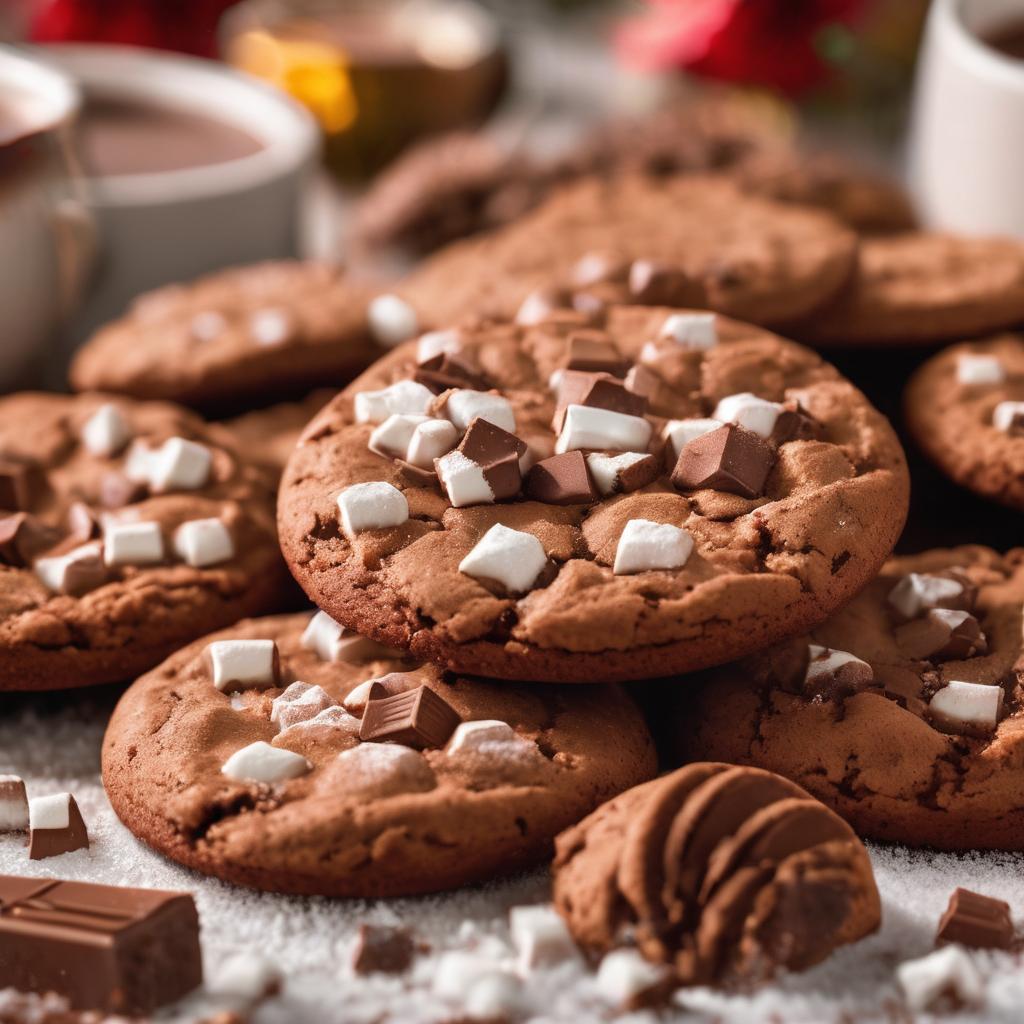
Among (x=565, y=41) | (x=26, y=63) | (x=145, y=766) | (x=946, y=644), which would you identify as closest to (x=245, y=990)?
(x=145, y=766)

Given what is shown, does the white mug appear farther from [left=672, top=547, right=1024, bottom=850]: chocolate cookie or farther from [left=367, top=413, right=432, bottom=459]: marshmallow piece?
[left=367, top=413, right=432, bottom=459]: marshmallow piece

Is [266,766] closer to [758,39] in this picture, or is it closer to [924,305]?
[924,305]

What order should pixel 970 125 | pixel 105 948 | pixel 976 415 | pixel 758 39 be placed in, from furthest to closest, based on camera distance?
pixel 758 39, pixel 970 125, pixel 976 415, pixel 105 948

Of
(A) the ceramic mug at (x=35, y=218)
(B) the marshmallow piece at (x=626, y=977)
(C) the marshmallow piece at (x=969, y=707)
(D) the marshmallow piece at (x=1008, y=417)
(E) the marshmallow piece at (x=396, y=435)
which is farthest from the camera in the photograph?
(A) the ceramic mug at (x=35, y=218)

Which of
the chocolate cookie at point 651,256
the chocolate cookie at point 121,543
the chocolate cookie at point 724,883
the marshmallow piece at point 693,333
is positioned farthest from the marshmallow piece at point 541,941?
the chocolate cookie at point 651,256

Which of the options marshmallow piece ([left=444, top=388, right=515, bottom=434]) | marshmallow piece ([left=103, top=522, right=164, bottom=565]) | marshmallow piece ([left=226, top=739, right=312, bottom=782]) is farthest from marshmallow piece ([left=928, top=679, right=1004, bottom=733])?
marshmallow piece ([left=103, top=522, right=164, bottom=565])

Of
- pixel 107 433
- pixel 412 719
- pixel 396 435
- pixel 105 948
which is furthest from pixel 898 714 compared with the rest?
pixel 107 433

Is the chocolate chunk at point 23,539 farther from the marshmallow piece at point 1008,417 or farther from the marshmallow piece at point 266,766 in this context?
the marshmallow piece at point 1008,417

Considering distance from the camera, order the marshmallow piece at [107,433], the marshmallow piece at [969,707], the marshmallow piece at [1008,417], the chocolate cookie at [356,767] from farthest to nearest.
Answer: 1. the marshmallow piece at [107,433]
2. the marshmallow piece at [1008,417]
3. the marshmallow piece at [969,707]
4. the chocolate cookie at [356,767]
